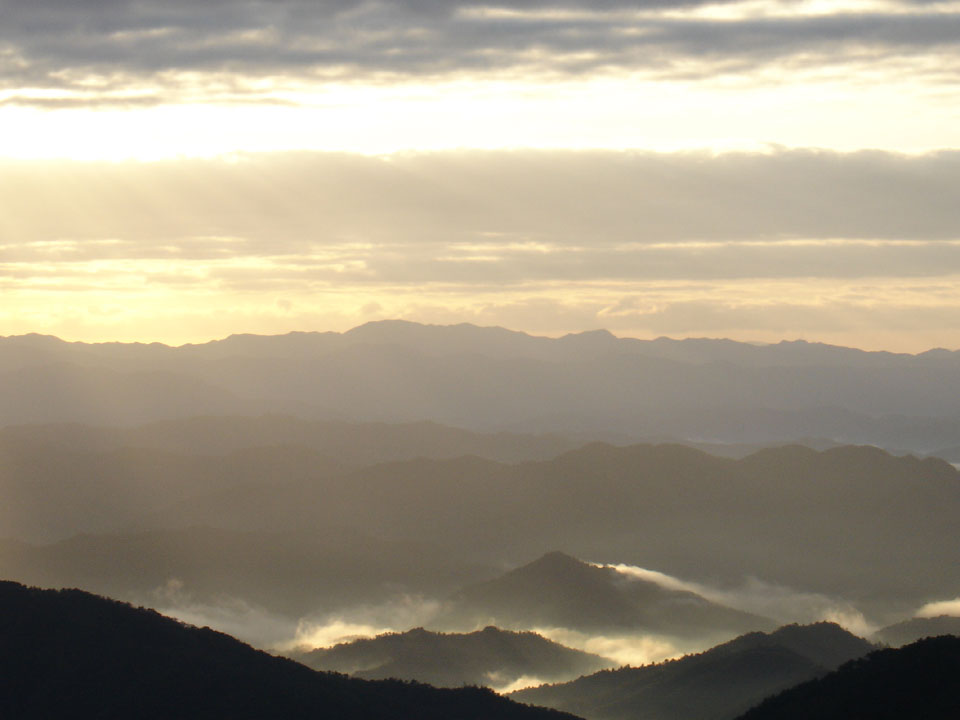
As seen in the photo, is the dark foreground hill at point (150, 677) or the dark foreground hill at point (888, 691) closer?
the dark foreground hill at point (888, 691)

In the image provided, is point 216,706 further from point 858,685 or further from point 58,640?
point 858,685

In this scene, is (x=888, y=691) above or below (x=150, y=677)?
below

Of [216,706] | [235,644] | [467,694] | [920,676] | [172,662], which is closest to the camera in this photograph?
[920,676]

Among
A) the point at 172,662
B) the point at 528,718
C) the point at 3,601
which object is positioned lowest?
Answer: the point at 528,718

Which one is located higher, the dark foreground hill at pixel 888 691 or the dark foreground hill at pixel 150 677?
the dark foreground hill at pixel 150 677

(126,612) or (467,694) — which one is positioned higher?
(126,612)

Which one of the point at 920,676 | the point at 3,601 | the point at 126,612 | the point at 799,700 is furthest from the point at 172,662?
the point at 920,676
